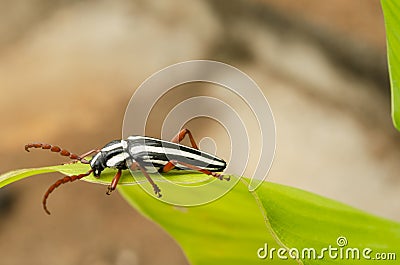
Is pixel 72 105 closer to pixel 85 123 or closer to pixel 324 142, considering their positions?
pixel 85 123

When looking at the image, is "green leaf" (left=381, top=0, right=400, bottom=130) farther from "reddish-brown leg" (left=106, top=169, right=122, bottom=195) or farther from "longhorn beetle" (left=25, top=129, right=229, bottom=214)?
"reddish-brown leg" (left=106, top=169, right=122, bottom=195)

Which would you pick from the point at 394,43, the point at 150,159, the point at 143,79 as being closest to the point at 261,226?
the point at 150,159

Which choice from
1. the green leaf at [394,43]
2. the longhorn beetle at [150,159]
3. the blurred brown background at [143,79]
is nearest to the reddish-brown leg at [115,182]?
the longhorn beetle at [150,159]

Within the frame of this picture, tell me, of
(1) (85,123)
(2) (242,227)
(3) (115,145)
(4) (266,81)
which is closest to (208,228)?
(2) (242,227)

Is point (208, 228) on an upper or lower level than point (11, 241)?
lower

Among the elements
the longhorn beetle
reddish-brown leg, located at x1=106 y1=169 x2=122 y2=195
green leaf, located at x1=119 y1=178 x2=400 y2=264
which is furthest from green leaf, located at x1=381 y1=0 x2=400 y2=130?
reddish-brown leg, located at x1=106 y1=169 x2=122 y2=195

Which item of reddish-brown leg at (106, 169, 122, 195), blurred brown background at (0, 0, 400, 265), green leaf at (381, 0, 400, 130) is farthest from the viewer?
blurred brown background at (0, 0, 400, 265)
